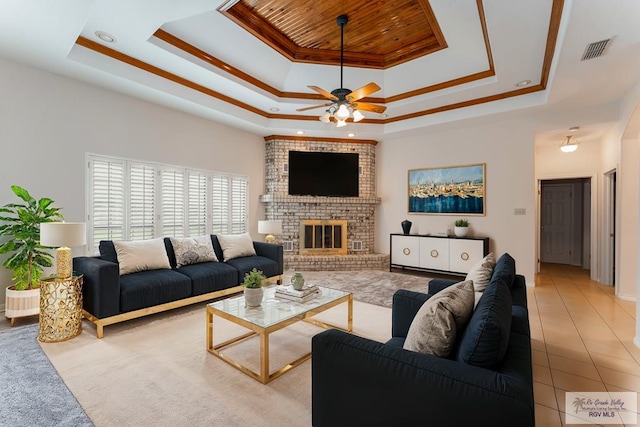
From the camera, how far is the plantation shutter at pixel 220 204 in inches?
232

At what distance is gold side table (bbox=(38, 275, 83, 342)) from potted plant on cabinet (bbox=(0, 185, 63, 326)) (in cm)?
46

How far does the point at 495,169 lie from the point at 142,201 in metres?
5.97

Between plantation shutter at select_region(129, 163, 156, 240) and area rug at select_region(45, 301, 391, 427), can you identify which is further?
plantation shutter at select_region(129, 163, 156, 240)

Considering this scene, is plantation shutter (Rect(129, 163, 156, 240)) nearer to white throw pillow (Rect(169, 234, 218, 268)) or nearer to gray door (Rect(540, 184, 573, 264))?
white throw pillow (Rect(169, 234, 218, 268))

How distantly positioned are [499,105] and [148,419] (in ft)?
19.4

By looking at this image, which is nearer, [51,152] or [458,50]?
[51,152]

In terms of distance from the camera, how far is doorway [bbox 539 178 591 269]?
727 centimetres

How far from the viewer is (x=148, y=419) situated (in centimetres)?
192

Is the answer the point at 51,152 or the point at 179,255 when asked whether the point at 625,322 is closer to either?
the point at 179,255

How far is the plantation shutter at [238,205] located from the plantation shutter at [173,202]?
3.56 ft

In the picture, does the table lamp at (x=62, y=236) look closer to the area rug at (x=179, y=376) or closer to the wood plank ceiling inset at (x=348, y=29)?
the area rug at (x=179, y=376)

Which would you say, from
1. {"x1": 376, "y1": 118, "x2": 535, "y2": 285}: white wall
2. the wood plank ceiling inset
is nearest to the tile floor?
{"x1": 376, "y1": 118, "x2": 535, "y2": 285}: white wall

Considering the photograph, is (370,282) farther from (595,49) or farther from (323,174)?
(595,49)

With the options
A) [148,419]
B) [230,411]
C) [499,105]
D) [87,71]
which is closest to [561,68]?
[499,105]
